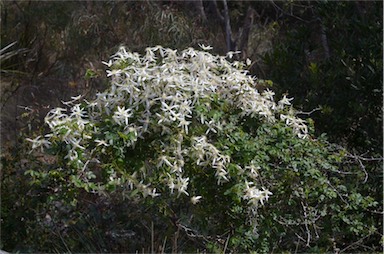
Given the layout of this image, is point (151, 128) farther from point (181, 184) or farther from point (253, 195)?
point (253, 195)

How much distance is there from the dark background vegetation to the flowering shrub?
0.43 meters

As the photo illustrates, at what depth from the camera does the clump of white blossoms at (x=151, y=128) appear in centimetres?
381

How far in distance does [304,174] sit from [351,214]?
688 millimetres

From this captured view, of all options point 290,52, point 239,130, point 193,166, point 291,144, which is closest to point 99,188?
point 193,166

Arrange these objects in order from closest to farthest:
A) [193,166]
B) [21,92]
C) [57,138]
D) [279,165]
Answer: [57,138], [193,166], [279,165], [21,92]

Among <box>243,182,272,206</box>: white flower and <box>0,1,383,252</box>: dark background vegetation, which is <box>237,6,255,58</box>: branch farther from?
<box>243,182,272,206</box>: white flower

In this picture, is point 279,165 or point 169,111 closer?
point 169,111

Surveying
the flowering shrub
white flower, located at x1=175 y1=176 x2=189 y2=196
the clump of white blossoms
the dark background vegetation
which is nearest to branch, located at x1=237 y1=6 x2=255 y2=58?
the dark background vegetation

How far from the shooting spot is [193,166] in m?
4.06

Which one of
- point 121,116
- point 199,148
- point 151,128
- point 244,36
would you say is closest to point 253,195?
point 199,148

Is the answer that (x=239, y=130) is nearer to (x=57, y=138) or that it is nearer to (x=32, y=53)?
(x=57, y=138)

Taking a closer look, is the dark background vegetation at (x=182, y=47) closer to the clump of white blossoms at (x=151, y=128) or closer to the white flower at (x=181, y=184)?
the clump of white blossoms at (x=151, y=128)

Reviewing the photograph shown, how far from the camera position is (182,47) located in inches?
278

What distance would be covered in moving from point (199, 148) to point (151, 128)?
273 mm
